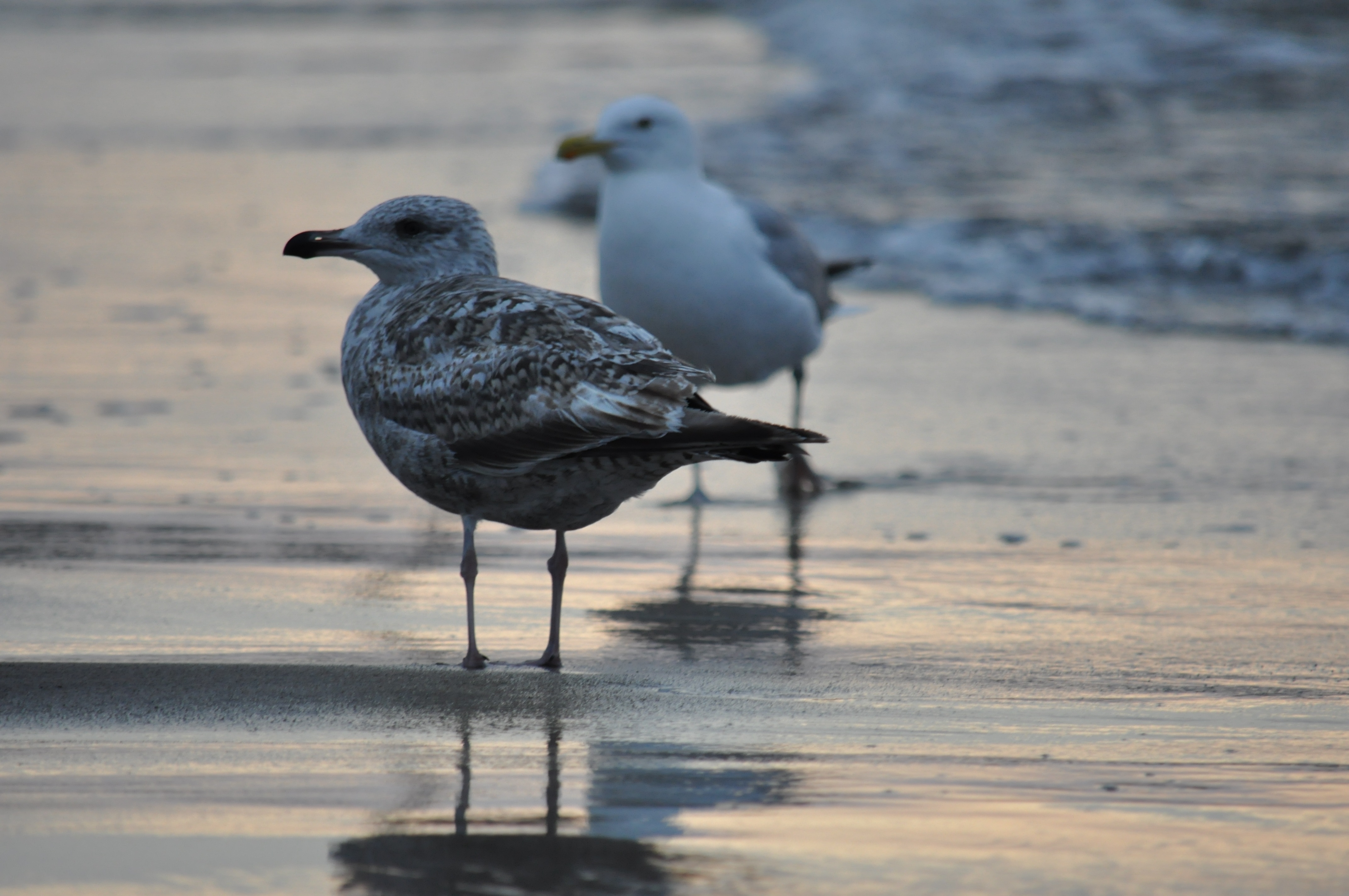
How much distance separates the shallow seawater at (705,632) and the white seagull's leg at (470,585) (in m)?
0.08

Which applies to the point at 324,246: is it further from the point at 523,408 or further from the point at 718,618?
the point at 718,618

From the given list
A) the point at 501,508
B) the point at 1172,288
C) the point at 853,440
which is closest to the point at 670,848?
the point at 501,508

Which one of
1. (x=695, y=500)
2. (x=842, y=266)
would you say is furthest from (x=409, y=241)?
(x=842, y=266)

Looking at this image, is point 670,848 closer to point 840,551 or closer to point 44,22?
point 840,551

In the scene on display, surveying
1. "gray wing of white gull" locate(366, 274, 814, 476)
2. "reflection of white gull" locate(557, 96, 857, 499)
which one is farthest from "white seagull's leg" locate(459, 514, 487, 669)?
"reflection of white gull" locate(557, 96, 857, 499)

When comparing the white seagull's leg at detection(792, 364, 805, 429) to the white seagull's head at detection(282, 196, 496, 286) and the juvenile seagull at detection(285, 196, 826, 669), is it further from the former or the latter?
the juvenile seagull at detection(285, 196, 826, 669)

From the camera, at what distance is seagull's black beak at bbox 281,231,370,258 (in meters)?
4.36

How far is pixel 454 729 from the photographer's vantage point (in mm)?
3486

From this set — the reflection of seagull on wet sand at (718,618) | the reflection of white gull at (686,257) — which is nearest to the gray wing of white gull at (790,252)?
the reflection of white gull at (686,257)

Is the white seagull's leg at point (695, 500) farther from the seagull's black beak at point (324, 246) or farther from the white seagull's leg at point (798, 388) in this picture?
the seagull's black beak at point (324, 246)

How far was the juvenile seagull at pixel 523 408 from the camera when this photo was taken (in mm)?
3570

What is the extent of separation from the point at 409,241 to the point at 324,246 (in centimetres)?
23

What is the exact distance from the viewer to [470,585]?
4078 mm

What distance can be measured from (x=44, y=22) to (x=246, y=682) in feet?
89.3
